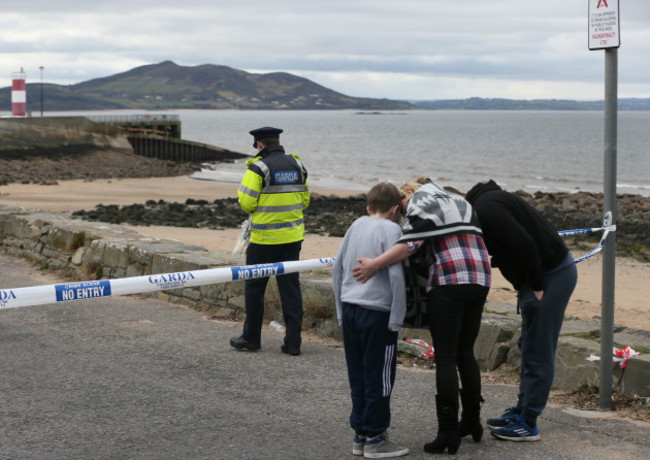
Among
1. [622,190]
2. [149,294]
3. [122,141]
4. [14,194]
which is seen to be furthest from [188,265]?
[122,141]

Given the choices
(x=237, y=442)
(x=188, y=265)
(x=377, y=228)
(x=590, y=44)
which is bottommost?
(x=237, y=442)

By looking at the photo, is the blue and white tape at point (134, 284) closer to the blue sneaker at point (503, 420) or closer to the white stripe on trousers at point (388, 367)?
the blue sneaker at point (503, 420)

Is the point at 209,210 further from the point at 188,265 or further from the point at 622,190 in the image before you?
the point at 622,190

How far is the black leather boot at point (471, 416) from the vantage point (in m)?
4.44

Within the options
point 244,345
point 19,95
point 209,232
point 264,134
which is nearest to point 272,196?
point 264,134

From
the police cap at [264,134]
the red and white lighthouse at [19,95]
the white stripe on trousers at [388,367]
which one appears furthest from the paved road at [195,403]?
the red and white lighthouse at [19,95]

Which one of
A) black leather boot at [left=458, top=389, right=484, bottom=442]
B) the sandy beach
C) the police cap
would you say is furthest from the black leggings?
the sandy beach

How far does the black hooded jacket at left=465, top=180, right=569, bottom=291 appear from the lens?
434cm

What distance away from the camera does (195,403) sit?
16.8ft

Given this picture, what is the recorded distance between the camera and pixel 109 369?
584 centimetres

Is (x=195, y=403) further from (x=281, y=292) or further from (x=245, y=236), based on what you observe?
(x=245, y=236)

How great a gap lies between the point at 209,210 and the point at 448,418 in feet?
70.1

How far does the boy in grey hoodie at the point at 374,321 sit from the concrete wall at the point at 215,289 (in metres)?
1.72

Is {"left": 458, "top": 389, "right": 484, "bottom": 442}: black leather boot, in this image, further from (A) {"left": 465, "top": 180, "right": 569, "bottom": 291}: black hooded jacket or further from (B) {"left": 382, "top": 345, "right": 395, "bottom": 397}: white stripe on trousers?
(A) {"left": 465, "top": 180, "right": 569, "bottom": 291}: black hooded jacket
